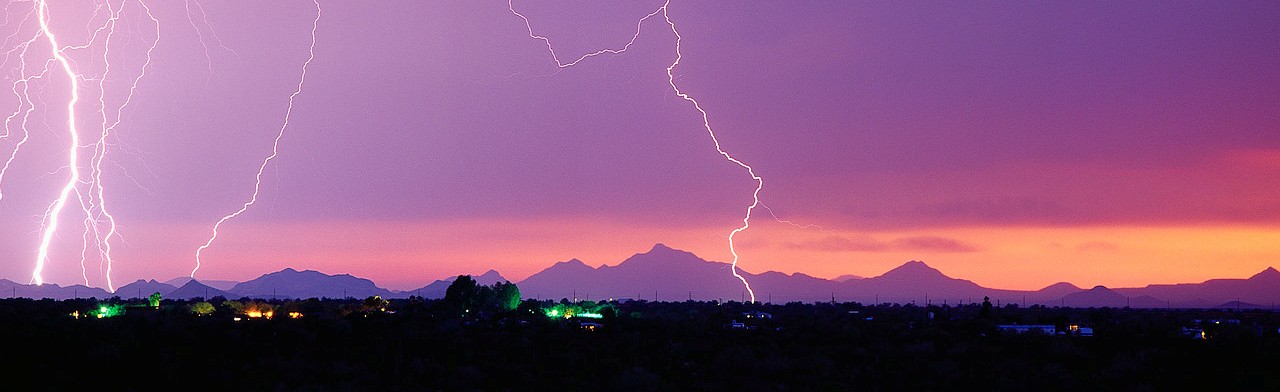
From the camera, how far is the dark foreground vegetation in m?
39.1

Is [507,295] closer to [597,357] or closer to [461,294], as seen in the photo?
[461,294]

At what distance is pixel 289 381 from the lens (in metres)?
38.8

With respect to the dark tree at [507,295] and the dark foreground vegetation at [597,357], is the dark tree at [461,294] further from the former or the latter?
the dark foreground vegetation at [597,357]

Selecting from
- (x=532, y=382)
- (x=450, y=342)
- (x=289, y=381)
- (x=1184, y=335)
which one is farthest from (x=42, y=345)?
(x=1184, y=335)

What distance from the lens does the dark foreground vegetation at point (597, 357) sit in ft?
128

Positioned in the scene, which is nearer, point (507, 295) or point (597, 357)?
point (597, 357)

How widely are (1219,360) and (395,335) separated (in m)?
30.1

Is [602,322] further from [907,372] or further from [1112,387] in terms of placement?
[1112,387]

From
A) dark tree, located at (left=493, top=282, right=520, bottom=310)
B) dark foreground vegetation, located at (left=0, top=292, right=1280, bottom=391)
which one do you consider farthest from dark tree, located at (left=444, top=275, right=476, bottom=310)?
dark foreground vegetation, located at (left=0, top=292, right=1280, bottom=391)

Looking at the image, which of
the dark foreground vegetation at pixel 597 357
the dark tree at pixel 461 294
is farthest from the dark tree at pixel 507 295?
the dark foreground vegetation at pixel 597 357

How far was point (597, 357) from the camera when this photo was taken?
45.7m

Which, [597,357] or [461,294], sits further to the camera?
[461,294]

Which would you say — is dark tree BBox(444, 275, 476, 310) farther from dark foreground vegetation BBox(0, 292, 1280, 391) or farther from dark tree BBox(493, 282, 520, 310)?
dark foreground vegetation BBox(0, 292, 1280, 391)

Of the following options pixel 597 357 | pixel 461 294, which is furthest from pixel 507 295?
pixel 597 357
